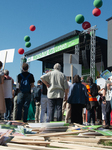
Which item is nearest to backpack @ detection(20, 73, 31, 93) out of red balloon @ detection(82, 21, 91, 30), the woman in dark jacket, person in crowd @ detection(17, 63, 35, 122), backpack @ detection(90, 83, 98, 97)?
person in crowd @ detection(17, 63, 35, 122)

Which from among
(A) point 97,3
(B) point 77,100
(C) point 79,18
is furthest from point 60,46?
(B) point 77,100

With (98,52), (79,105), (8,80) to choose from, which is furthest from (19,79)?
(98,52)

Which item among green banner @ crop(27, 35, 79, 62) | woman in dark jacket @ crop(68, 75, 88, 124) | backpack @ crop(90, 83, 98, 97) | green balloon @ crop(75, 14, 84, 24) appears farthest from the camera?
green banner @ crop(27, 35, 79, 62)

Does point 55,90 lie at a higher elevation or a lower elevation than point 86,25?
lower

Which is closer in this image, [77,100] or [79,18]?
[77,100]

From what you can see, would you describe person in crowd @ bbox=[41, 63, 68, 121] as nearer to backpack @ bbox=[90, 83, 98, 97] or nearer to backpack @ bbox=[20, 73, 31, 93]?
backpack @ bbox=[20, 73, 31, 93]

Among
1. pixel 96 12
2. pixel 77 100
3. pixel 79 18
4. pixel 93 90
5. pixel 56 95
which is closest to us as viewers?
pixel 56 95

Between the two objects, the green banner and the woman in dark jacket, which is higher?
the green banner

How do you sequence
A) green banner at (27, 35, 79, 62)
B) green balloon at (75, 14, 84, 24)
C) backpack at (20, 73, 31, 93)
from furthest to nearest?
green banner at (27, 35, 79, 62) < green balloon at (75, 14, 84, 24) < backpack at (20, 73, 31, 93)

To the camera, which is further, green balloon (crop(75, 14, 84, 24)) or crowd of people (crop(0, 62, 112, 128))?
green balloon (crop(75, 14, 84, 24))

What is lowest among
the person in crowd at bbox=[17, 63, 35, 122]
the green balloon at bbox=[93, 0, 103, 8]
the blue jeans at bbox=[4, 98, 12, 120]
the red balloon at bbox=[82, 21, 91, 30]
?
the blue jeans at bbox=[4, 98, 12, 120]

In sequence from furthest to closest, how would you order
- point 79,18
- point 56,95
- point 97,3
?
1. point 79,18
2. point 97,3
3. point 56,95

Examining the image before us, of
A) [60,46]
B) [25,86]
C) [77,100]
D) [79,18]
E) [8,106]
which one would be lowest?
[8,106]

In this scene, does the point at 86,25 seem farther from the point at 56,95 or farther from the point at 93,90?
the point at 56,95
